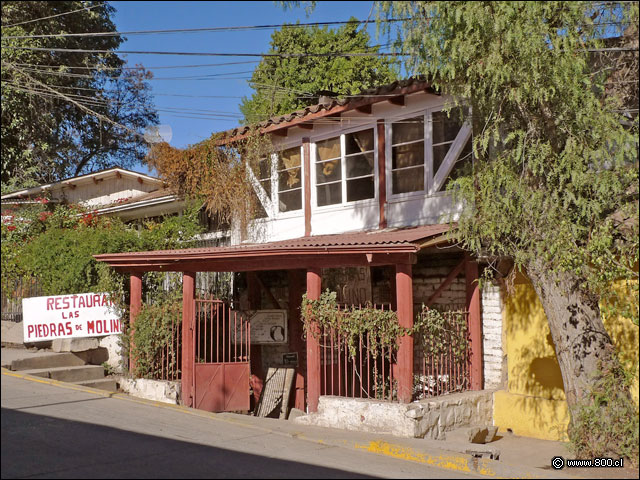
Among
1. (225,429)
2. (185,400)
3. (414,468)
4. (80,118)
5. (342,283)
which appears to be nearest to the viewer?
(414,468)

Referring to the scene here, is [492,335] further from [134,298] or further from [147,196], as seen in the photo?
[147,196]

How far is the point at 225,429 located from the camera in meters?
9.29

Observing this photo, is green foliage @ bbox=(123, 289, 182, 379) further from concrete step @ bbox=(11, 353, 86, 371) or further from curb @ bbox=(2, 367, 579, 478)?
curb @ bbox=(2, 367, 579, 478)

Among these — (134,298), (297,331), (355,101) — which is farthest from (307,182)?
(134,298)

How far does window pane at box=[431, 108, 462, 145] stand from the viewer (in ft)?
38.3

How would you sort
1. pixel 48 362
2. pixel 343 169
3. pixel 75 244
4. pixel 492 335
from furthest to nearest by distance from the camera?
pixel 75 244 → pixel 343 169 → pixel 48 362 → pixel 492 335

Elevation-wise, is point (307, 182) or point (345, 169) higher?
point (345, 169)

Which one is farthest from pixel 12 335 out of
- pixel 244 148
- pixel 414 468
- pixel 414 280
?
pixel 414 468

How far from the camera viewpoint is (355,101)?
12398mm

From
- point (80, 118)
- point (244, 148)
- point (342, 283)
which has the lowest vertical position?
point (342, 283)

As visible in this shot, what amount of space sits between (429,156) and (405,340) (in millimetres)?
3620

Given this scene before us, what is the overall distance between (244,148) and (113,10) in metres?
16.0

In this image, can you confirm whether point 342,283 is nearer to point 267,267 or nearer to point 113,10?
point 267,267

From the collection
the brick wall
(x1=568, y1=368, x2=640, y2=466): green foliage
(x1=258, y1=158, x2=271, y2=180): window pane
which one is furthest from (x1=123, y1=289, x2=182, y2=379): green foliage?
(x1=568, y1=368, x2=640, y2=466): green foliage
